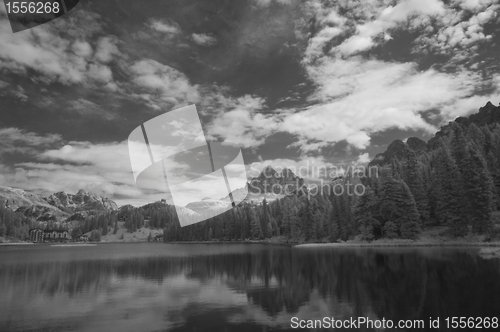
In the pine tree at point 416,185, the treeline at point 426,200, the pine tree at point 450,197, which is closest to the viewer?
the treeline at point 426,200

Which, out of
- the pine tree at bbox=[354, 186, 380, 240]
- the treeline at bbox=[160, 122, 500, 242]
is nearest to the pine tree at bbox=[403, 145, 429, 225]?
the treeline at bbox=[160, 122, 500, 242]

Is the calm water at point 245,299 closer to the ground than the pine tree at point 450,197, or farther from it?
closer to the ground

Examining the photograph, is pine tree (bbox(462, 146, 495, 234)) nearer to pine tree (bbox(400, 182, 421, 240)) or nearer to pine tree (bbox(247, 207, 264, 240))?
pine tree (bbox(400, 182, 421, 240))

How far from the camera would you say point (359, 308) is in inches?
743

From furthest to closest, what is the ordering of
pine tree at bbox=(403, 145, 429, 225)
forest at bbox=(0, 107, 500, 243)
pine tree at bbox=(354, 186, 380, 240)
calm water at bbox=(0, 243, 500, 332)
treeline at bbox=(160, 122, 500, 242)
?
pine tree at bbox=(354, 186, 380, 240) < pine tree at bbox=(403, 145, 429, 225) < treeline at bbox=(160, 122, 500, 242) < forest at bbox=(0, 107, 500, 243) < calm water at bbox=(0, 243, 500, 332)

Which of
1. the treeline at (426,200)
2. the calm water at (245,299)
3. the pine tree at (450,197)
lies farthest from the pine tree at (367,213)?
the calm water at (245,299)

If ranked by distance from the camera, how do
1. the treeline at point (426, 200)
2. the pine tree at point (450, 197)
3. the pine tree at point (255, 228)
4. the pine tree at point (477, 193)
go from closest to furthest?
the pine tree at point (477, 193) < the treeline at point (426, 200) < the pine tree at point (450, 197) < the pine tree at point (255, 228)

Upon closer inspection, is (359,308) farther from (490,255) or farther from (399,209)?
(399,209)

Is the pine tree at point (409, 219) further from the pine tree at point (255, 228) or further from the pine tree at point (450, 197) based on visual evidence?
the pine tree at point (255, 228)

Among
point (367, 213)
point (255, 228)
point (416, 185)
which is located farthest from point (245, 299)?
point (255, 228)

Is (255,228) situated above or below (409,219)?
below

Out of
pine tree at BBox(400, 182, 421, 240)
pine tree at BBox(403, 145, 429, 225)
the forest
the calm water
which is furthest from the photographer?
pine tree at BBox(403, 145, 429, 225)

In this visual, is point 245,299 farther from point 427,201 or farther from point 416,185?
point 416,185

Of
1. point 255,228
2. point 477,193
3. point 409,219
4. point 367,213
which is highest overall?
point 477,193
